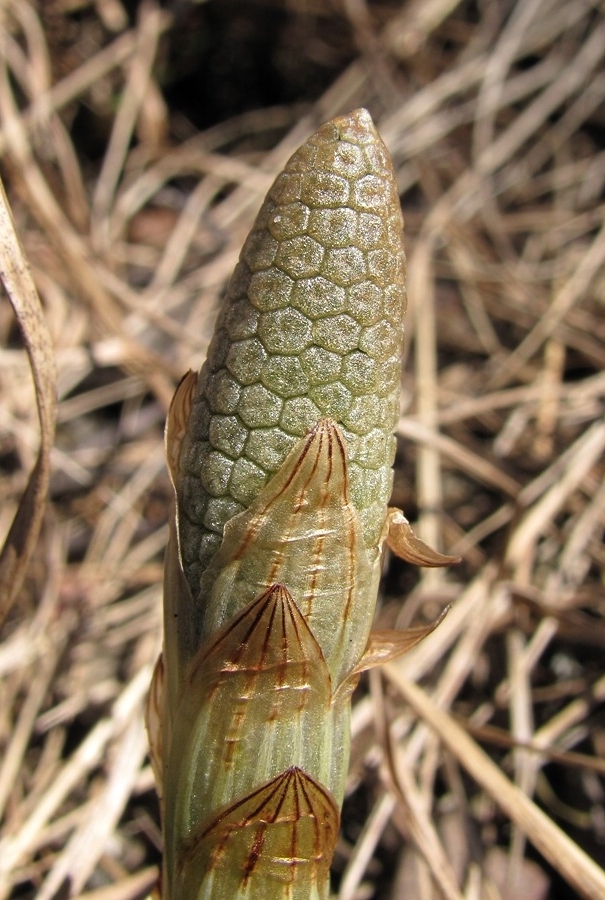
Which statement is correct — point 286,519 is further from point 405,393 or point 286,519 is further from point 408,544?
point 405,393

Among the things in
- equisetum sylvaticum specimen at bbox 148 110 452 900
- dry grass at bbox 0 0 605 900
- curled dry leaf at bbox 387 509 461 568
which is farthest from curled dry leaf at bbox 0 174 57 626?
curled dry leaf at bbox 387 509 461 568

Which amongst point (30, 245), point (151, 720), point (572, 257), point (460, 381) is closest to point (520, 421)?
point (460, 381)

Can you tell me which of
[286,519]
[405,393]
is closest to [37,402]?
[286,519]

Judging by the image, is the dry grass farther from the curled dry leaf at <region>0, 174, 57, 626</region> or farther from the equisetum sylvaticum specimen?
the equisetum sylvaticum specimen

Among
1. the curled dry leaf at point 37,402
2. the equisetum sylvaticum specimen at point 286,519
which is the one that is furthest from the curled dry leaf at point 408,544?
the curled dry leaf at point 37,402

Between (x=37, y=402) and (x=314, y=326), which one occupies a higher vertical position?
(x=314, y=326)

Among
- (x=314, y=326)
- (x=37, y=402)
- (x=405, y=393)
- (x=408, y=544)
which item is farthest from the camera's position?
(x=405, y=393)

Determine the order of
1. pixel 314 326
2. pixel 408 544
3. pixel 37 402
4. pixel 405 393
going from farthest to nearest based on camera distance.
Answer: pixel 405 393, pixel 37 402, pixel 408 544, pixel 314 326
